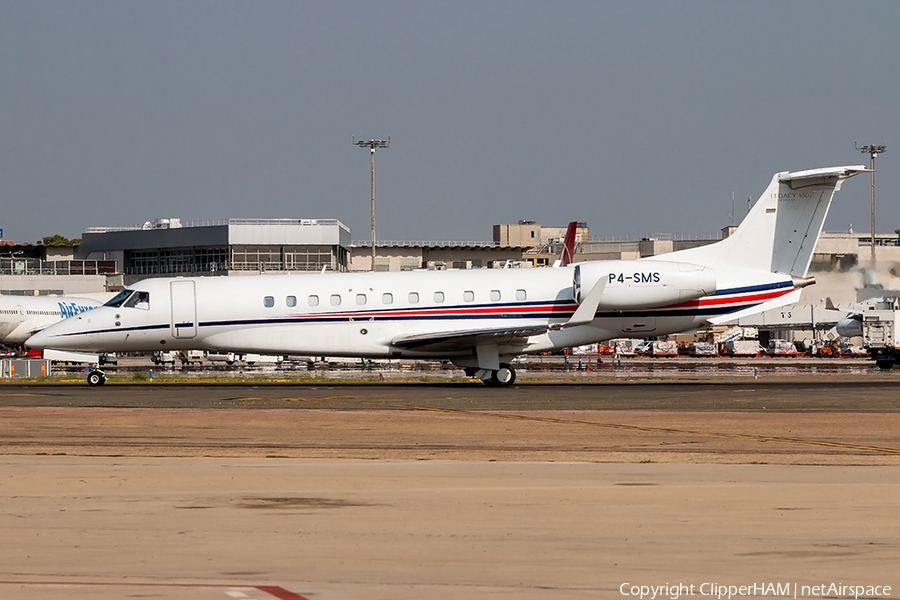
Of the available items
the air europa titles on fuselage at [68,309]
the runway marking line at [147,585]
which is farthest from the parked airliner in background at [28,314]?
the runway marking line at [147,585]

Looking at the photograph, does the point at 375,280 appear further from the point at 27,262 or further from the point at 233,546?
the point at 27,262

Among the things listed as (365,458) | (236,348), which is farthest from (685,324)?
(365,458)

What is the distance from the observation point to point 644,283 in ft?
105

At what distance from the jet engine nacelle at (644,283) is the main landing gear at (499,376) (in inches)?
119

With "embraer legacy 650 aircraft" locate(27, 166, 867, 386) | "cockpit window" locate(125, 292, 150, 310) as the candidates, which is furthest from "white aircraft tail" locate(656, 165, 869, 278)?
"cockpit window" locate(125, 292, 150, 310)

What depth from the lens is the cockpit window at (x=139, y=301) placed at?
106 ft

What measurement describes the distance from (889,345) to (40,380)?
40.9 metres

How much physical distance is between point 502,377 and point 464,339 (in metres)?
1.95

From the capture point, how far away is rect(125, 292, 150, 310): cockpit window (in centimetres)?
3234

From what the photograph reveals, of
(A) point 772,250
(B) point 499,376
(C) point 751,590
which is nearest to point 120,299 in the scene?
(B) point 499,376

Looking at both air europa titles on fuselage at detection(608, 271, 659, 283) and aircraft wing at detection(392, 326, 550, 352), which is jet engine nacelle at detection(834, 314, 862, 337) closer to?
air europa titles on fuselage at detection(608, 271, 659, 283)

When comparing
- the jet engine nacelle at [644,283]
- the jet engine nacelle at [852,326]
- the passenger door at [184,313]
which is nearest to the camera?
the jet engine nacelle at [644,283]

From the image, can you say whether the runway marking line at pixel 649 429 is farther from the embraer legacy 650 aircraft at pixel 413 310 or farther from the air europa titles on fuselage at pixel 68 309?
the air europa titles on fuselage at pixel 68 309

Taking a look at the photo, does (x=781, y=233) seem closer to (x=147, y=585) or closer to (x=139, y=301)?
(x=139, y=301)
